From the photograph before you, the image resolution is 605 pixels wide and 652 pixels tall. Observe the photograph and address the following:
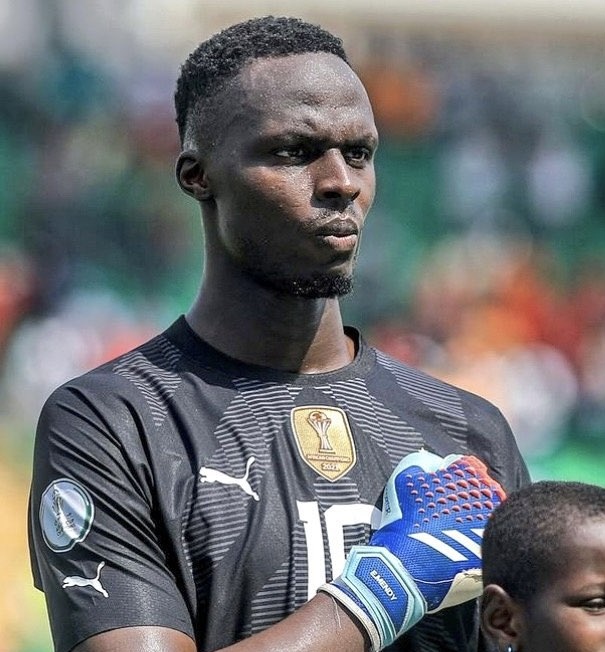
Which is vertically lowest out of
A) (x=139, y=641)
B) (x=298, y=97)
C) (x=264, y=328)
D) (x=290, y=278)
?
(x=139, y=641)

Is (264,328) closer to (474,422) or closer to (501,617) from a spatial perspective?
(474,422)

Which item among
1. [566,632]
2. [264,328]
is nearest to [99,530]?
[264,328]

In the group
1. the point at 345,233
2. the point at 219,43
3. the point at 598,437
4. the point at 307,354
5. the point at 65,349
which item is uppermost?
the point at 219,43

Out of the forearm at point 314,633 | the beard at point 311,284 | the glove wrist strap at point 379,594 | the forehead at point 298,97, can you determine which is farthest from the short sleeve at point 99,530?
the forehead at point 298,97

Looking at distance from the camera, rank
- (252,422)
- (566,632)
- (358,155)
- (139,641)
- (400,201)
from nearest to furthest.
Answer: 1. (566,632)
2. (139,641)
3. (252,422)
4. (358,155)
5. (400,201)

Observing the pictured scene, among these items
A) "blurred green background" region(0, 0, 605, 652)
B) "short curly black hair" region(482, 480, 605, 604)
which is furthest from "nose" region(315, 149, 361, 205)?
"blurred green background" region(0, 0, 605, 652)

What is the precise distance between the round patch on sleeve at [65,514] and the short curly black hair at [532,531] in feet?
2.29

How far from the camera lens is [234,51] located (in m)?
2.81

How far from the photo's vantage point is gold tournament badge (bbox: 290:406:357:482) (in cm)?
260

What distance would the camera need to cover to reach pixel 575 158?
36.4 ft

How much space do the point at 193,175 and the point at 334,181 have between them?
34 centimetres

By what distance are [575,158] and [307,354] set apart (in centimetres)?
867

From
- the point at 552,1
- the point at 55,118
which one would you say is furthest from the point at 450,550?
the point at 552,1

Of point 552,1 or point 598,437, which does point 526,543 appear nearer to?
point 598,437
